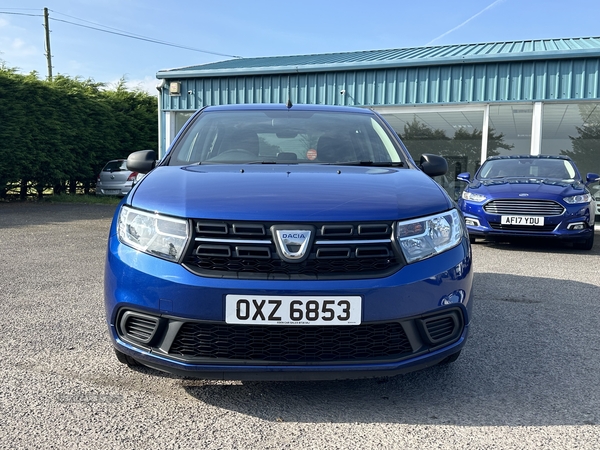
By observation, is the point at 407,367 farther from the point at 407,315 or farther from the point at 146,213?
the point at 146,213

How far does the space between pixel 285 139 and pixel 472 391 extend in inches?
71.7

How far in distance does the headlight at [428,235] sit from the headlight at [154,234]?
0.90m

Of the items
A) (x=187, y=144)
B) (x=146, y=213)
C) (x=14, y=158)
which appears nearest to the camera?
(x=146, y=213)

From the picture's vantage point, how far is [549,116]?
11.9 m

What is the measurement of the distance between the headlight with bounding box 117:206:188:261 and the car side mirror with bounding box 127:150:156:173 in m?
1.11

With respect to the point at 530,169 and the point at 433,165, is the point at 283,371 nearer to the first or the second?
the point at 433,165

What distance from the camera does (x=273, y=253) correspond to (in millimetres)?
2119

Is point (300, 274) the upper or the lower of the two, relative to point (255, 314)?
upper

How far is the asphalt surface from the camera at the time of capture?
81.7 inches

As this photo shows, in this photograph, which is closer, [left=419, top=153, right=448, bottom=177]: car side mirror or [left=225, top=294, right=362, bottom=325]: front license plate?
[left=225, top=294, right=362, bottom=325]: front license plate

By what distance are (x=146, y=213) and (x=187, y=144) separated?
1.13m

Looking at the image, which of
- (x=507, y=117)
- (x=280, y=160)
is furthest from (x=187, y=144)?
(x=507, y=117)

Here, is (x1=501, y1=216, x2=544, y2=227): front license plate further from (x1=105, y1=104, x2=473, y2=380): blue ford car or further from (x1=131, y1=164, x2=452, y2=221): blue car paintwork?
(x1=105, y1=104, x2=473, y2=380): blue ford car

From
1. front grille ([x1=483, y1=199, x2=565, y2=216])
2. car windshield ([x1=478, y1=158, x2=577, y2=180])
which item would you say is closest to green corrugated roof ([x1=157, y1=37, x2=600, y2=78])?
car windshield ([x1=478, y1=158, x2=577, y2=180])
